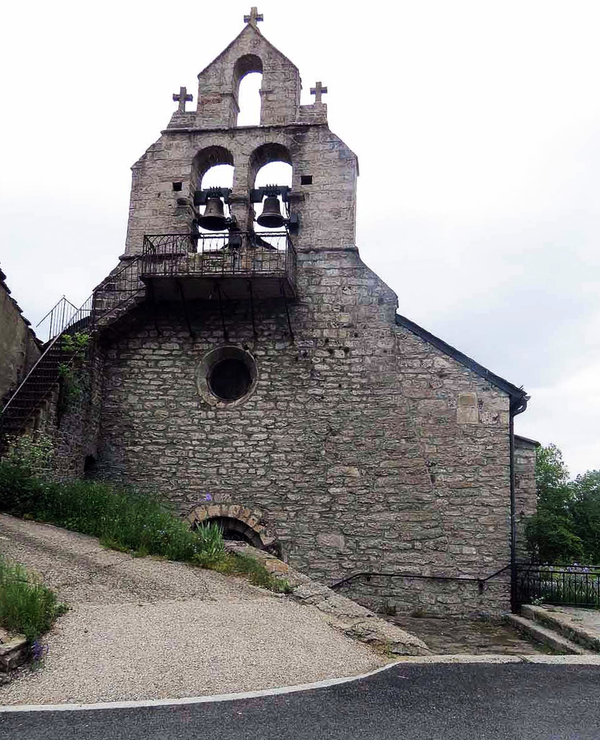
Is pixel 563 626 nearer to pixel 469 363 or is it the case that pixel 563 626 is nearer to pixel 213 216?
pixel 469 363

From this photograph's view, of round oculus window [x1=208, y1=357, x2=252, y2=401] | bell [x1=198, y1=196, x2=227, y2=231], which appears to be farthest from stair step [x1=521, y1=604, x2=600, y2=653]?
bell [x1=198, y1=196, x2=227, y2=231]

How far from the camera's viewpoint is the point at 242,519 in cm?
1279

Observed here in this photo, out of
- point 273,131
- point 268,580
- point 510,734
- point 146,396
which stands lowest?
point 510,734

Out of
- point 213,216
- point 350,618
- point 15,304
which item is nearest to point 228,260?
point 213,216

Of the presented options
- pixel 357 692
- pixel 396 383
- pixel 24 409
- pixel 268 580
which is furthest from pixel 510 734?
pixel 24 409

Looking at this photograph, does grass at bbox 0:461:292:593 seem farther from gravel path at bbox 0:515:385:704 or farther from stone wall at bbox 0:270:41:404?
stone wall at bbox 0:270:41:404

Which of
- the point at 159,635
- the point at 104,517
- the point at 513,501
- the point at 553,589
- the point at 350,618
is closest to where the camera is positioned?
the point at 159,635

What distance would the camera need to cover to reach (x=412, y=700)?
17.6 ft

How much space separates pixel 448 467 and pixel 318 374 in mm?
3213

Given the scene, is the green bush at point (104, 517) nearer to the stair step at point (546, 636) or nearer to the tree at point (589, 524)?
the stair step at point (546, 636)

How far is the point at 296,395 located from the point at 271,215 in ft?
13.2

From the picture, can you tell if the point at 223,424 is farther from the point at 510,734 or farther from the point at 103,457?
the point at 510,734

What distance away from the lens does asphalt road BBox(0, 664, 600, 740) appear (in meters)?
4.46

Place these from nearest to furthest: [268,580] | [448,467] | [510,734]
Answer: [510,734]
[268,580]
[448,467]
